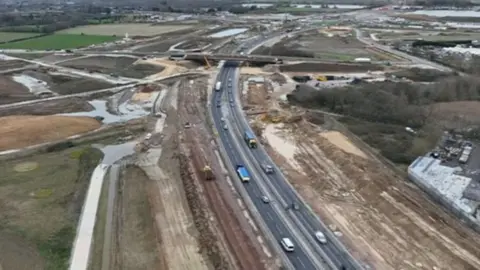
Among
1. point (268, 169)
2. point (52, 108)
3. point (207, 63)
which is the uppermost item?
point (207, 63)

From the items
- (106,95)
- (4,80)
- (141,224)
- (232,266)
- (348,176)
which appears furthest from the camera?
(4,80)

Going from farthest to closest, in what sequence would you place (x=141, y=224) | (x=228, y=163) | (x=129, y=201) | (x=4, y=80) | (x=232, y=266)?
(x=4, y=80), (x=228, y=163), (x=129, y=201), (x=141, y=224), (x=232, y=266)

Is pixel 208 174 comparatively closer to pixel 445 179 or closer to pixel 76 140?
pixel 76 140

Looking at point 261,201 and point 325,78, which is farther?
point 325,78

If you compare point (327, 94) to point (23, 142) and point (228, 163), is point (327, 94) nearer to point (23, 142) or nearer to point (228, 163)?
point (228, 163)

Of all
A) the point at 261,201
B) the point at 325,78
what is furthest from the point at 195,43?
the point at 261,201

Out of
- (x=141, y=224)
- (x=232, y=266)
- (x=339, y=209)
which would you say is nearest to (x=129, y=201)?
(x=141, y=224)
